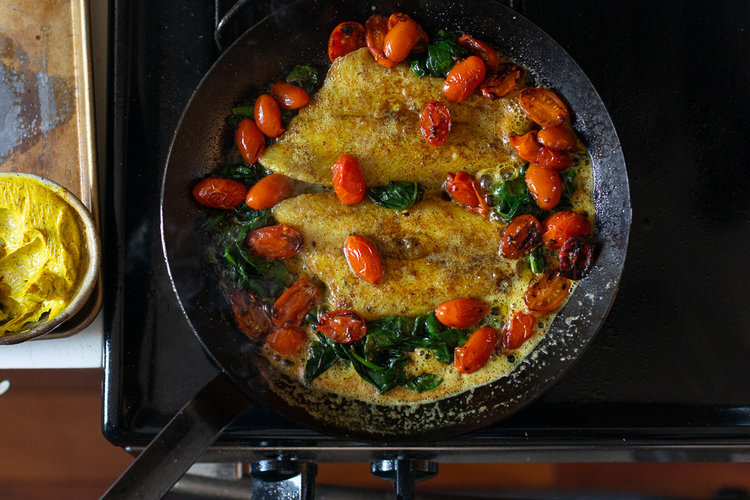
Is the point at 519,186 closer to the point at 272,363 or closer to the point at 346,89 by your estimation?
the point at 346,89

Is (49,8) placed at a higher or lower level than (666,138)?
higher

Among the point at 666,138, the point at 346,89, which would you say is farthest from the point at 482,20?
the point at 666,138

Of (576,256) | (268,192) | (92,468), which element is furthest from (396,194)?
(92,468)

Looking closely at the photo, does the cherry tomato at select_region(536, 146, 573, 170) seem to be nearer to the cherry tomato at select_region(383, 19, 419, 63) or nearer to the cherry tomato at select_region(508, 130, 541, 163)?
the cherry tomato at select_region(508, 130, 541, 163)

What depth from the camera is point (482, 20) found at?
2.17 metres

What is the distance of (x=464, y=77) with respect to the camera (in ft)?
6.97

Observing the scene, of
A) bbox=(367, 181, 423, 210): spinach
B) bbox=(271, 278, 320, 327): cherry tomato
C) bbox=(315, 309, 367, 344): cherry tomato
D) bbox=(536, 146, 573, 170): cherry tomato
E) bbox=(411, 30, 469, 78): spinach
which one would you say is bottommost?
bbox=(315, 309, 367, 344): cherry tomato

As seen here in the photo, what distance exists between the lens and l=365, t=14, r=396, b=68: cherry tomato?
217cm

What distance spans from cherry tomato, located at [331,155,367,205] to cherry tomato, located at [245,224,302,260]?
0.21 metres

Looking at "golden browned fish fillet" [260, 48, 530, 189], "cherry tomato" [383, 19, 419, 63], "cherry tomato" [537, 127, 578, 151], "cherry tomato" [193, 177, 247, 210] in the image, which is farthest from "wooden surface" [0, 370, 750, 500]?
"cherry tomato" [383, 19, 419, 63]

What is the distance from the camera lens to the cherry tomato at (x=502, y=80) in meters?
2.18

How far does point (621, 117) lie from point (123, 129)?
191cm

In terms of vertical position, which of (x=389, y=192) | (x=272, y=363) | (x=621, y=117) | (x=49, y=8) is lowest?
(x=272, y=363)

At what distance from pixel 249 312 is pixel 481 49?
1214mm
